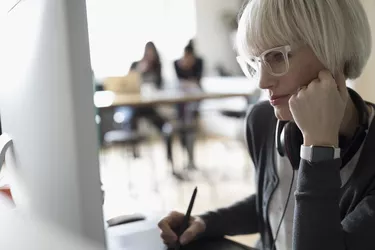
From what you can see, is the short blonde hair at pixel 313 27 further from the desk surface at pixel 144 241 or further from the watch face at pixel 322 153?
the desk surface at pixel 144 241

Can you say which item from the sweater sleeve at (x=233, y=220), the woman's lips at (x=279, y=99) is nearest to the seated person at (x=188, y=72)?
the sweater sleeve at (x=233, y=220)

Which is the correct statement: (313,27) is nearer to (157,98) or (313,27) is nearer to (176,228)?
(176,228)

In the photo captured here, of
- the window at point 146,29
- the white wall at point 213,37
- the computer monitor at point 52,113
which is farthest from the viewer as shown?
the white wall at point 213,37

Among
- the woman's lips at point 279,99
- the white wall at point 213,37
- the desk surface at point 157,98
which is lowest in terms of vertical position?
the desk surface at point 157,98

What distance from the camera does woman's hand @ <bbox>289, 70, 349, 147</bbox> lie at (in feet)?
2.12

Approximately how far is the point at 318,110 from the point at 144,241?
1.26ft

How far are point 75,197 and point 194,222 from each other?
1.24 ft

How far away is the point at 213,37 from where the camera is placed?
230 inches

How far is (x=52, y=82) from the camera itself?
0.50 meters

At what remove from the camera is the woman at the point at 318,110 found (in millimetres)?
624

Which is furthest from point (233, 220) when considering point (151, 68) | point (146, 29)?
point (146, 29)

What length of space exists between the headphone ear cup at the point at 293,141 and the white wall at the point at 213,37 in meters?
5.10

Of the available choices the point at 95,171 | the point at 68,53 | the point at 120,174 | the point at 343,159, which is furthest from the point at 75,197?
the point at 120,174

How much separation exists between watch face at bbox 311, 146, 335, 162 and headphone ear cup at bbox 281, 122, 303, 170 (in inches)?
4.5
